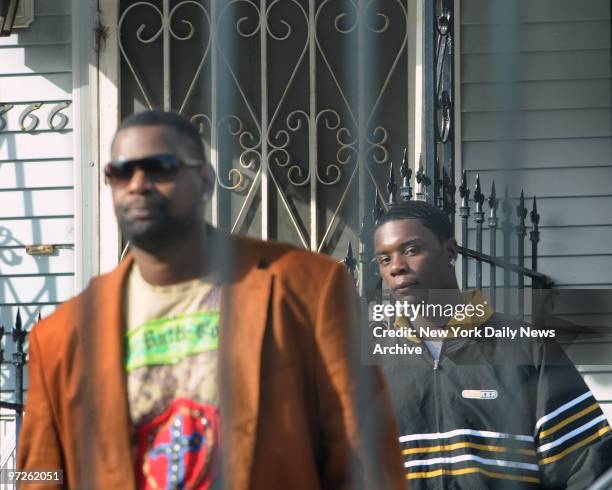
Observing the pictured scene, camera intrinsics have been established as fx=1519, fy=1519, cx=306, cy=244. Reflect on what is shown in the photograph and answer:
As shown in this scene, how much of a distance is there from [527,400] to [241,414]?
124cm

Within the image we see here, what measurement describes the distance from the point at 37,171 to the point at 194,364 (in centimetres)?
514

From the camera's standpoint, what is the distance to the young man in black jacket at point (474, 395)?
3443 mm

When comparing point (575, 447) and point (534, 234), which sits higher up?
point (534, 234)

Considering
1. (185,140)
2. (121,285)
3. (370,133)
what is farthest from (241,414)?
(370,133)

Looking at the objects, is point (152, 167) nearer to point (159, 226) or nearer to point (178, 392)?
point (159, 226)

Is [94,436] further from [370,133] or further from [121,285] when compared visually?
[370,133]

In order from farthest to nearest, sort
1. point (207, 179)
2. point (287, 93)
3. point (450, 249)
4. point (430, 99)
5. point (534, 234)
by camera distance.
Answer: point (287, 93)
point (534, 234)
point (430, 99)
point (450, 249)
point (207, 179)

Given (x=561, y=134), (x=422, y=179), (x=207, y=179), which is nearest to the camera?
(x=207, y=179)

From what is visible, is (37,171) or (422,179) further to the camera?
(37,171)

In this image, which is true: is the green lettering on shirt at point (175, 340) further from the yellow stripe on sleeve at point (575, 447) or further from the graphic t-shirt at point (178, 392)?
the yellow stripe on sleeve at point (575, 447)

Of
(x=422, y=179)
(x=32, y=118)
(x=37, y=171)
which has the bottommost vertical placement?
(x=422, y=179)

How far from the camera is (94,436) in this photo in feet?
8.04

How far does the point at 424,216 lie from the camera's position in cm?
383

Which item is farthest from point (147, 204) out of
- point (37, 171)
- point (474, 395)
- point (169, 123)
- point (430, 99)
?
point (37, 171)
